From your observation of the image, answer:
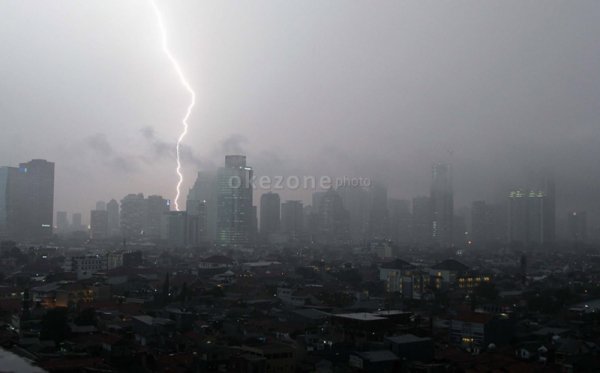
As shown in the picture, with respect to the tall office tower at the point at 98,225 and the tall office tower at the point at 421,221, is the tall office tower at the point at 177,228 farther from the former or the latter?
the tall office tower at the point at 421,221

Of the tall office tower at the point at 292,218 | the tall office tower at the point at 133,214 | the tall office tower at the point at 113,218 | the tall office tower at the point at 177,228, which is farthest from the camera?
the tall office tower at the point at 113,218

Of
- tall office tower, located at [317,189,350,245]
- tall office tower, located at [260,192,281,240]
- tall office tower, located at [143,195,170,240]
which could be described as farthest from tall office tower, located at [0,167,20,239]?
tall office tower, located at [317,189,350,245]

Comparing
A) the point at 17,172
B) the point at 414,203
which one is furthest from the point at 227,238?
the point at 414,203

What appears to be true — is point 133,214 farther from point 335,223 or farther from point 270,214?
point 335,223

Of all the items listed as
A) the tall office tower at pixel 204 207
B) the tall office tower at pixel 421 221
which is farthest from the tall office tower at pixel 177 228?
the tall office tower at pixel 421 221

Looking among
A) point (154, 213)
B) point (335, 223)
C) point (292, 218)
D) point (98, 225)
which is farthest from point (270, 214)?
point (98, 225)

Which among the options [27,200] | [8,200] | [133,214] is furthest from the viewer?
[133,214]
